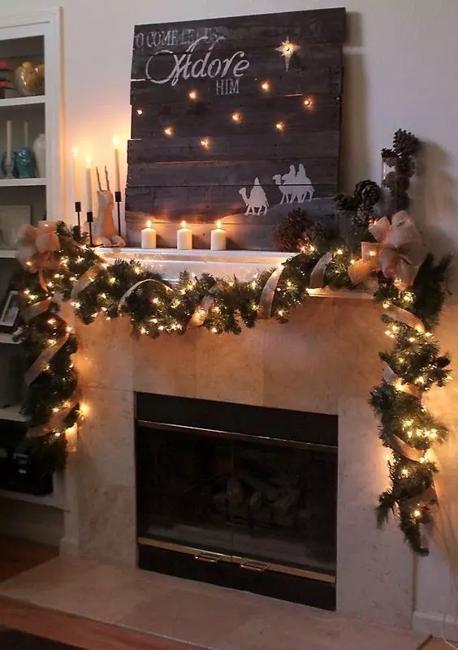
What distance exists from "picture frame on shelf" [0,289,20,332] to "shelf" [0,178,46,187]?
19.5 inches

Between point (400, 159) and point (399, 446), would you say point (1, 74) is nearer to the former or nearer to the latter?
point (400, 159)

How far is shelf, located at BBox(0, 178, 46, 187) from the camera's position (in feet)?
12.7

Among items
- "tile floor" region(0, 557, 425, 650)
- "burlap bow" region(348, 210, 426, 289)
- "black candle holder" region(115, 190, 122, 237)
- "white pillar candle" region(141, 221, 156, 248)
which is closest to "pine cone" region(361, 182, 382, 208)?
"burlap bow" region(348, 210, 426, 289)

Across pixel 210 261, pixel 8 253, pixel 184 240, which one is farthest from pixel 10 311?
pixel 210 261

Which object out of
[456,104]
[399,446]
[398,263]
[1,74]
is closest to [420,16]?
[456,104]

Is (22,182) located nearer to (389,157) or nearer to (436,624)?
(389,157)

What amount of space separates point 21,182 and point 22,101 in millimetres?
343

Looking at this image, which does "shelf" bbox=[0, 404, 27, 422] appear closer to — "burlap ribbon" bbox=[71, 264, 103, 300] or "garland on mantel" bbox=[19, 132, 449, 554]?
"garland on mantel" bbox=[19, 132, 449, 554]

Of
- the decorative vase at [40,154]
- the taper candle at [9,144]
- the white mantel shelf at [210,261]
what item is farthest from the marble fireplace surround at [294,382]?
the taper candle at [9,144]

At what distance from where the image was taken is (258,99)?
333 centimetres

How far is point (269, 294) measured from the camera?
3105 mm

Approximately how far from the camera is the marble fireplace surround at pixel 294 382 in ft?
10.7

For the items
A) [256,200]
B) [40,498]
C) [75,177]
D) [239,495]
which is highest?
[75,177]

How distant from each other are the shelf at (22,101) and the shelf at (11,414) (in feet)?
4.39
